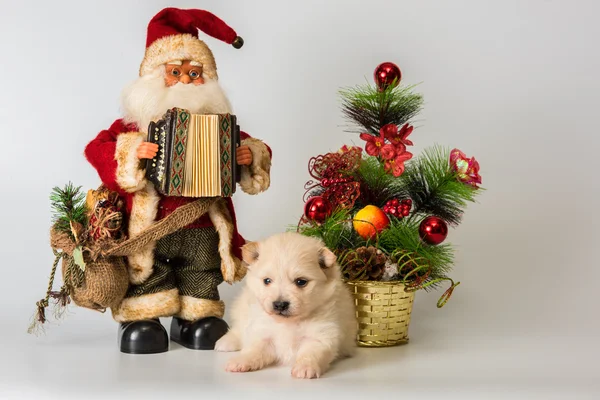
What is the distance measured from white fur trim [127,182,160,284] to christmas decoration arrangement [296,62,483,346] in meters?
0.64

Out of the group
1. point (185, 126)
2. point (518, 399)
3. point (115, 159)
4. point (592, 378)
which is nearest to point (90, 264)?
point (115, 159)

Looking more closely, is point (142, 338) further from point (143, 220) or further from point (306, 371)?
point (306, 371)

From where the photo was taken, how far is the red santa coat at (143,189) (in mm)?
3205

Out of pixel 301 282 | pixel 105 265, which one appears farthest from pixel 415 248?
pixel 105 265

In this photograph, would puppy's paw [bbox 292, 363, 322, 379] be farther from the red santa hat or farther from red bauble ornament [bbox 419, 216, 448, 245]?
the red santa hat

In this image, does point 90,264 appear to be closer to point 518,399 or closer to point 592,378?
point 518,399

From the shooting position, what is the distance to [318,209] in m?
3.58

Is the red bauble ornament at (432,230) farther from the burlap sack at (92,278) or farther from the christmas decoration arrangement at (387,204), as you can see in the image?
the burlap sack at (92,278)

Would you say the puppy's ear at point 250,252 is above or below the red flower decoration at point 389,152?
below

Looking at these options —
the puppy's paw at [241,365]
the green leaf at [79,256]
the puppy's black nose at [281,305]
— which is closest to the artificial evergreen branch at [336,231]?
the puppy's black nose at [281,305]

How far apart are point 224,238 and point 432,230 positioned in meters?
0.85

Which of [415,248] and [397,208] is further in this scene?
[397,208]

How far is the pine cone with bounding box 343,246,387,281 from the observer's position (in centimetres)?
Answer: 333

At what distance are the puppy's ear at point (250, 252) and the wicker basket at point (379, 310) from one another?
45cm
